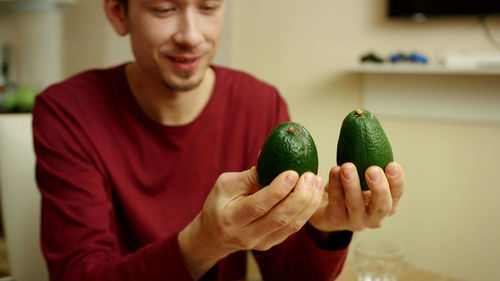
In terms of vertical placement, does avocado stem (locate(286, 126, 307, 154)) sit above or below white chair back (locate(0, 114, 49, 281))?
above

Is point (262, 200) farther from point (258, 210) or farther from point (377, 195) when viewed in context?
point (377, 195)

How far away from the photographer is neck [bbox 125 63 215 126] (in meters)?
1.09

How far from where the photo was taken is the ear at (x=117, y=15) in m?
1.06

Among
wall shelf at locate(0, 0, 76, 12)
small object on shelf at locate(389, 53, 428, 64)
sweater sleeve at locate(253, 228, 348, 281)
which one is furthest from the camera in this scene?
wall shelf at locate(0, 0, 76, 12)

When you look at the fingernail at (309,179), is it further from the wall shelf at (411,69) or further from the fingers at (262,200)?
the wall shelf at (411,69)

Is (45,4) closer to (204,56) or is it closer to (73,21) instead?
(73,21)

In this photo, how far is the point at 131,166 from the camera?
1.05 metres

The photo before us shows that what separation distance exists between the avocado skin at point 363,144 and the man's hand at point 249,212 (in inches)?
3.0

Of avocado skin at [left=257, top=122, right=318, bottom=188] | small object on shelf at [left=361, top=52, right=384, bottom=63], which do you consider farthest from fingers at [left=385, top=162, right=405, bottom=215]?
small object on shelf at [left=361, top=52, right=384, bottom=63]

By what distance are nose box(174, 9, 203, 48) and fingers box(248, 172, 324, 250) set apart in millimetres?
484

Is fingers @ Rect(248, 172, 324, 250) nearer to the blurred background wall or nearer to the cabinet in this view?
the blurred background wall

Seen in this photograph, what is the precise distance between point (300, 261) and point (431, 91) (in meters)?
1.17

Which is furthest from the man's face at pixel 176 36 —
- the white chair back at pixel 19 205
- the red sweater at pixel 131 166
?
the white chair back at pixel 19 205

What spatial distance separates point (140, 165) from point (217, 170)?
19 centimetres
